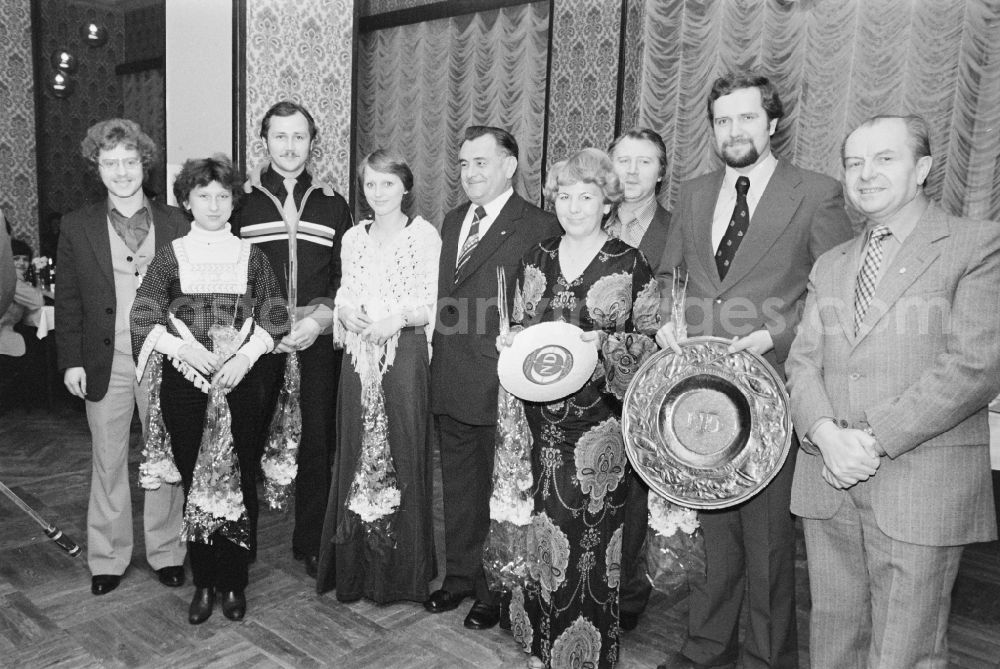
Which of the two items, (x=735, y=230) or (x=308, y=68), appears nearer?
(x=735, y=230)

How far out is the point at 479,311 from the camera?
248cm

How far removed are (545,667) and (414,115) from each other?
17.6 feet

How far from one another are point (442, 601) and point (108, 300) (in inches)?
61.3

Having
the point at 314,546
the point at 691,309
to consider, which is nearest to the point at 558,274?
the point at 691,309

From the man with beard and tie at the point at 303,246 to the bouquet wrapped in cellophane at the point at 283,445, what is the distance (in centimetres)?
4

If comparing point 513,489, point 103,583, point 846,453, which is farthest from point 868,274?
point 103,583

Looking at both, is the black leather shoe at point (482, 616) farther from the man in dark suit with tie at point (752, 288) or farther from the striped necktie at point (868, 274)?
the striped necktie at point (868, 274)

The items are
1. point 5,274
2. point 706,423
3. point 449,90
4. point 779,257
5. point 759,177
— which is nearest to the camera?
point 706,423

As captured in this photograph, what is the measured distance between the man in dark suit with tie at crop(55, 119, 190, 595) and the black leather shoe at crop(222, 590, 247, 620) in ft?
1.16

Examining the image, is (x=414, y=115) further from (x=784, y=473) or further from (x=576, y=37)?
(x=784, y=473)

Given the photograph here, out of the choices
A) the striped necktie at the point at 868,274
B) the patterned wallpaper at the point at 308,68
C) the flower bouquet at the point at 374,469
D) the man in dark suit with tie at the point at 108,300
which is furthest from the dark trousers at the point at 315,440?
the patterned wallpaper at the point at 308,68

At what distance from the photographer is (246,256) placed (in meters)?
2.53

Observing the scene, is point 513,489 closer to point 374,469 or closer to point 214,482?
point 374,469

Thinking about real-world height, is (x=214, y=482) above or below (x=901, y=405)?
below
